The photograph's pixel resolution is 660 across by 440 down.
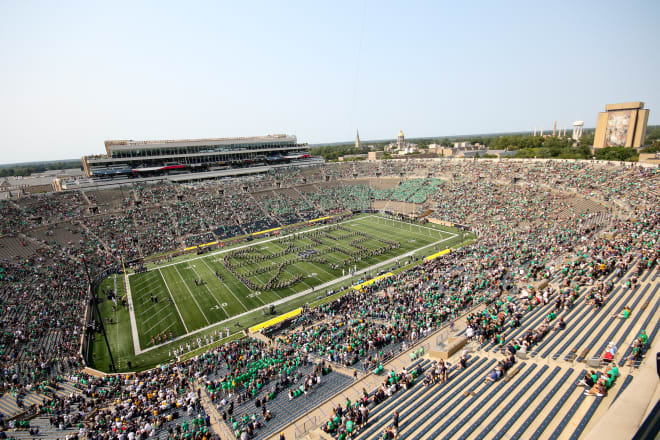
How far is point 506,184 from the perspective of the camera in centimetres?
4572

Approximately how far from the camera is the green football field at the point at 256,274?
2286 cm

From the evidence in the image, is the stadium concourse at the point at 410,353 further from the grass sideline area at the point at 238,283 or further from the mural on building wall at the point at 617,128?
the mural on building wall at the point at 617,128

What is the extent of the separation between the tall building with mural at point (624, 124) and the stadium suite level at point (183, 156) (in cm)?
9430

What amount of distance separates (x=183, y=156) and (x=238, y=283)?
38.3m

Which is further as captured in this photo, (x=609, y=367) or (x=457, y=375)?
(x=457, y=375)

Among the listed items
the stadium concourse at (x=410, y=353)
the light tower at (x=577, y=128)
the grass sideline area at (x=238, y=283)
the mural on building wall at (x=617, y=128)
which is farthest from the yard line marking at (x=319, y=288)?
the light tower at (x=577, y=128)

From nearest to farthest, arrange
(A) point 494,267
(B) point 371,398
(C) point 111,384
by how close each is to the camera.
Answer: (B) point 371,398
(C) point 111,384
(A) point 494,267

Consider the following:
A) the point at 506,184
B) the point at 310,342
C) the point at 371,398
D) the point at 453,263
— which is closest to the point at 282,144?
the point at 506,184

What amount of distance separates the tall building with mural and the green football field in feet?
308

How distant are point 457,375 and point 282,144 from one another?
63.9 metres

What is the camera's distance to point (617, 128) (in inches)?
3831

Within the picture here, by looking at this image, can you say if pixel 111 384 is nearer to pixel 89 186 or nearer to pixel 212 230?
pixel 212 230

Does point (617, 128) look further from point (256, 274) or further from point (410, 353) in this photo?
point (410, 353)

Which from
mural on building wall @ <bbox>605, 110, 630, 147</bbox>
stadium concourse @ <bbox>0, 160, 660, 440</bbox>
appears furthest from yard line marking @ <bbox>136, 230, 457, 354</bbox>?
mural on building wall @ <bbox>605, 110, 630, 147</bbox>
